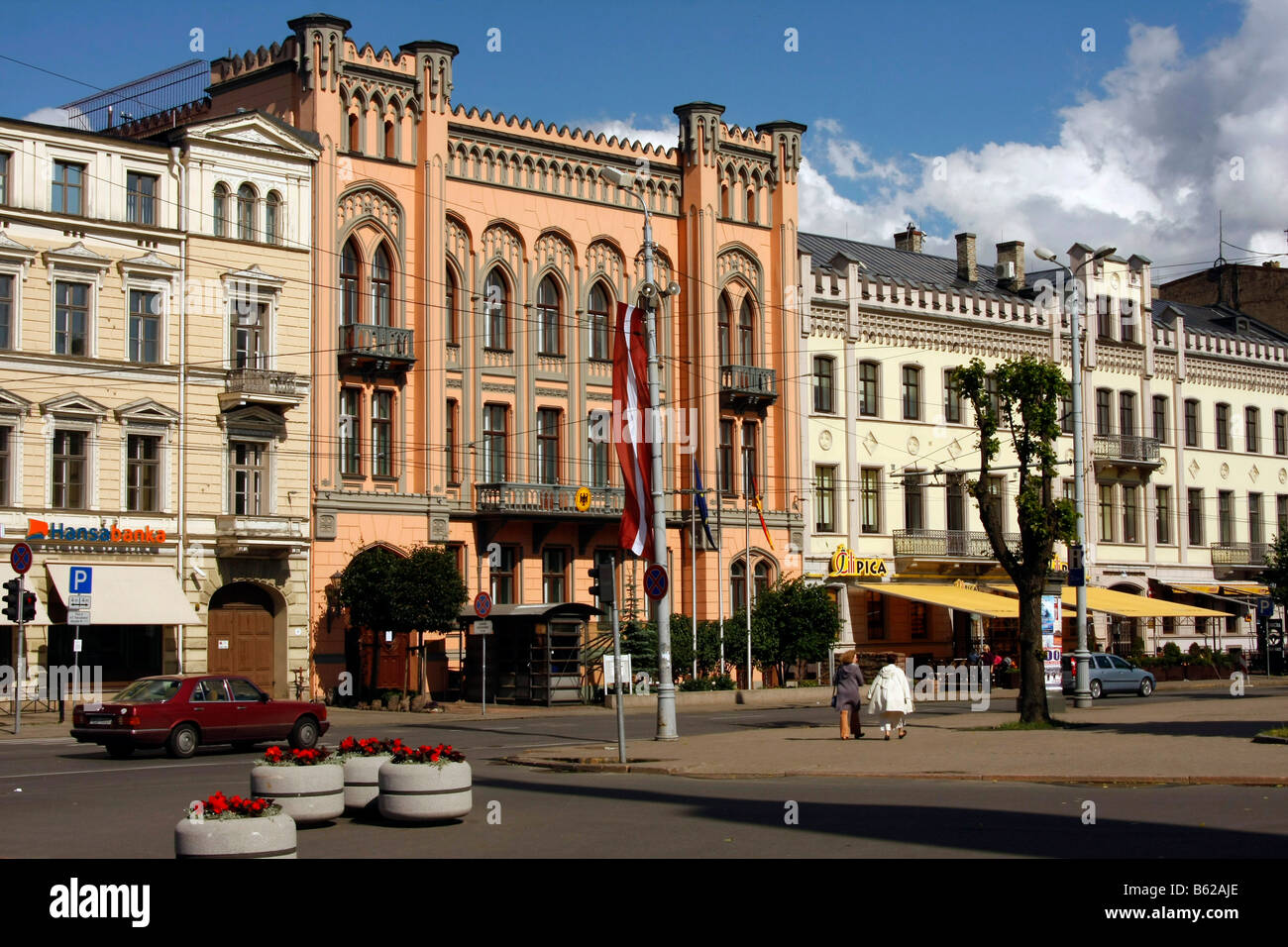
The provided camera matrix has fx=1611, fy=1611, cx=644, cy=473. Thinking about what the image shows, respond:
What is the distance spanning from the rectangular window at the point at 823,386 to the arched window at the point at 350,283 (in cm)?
1732

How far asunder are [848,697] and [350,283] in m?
23.4

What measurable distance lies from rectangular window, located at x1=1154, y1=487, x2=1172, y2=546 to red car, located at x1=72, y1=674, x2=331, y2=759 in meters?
47.0

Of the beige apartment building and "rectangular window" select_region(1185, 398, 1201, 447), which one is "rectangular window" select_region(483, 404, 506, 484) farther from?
"rectangular window" select_region(1185, 398, 1201, 447)

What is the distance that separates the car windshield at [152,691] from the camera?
26.7 m

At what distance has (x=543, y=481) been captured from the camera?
50125mm

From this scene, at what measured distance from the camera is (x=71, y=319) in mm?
40406

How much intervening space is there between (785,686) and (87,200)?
24454mm

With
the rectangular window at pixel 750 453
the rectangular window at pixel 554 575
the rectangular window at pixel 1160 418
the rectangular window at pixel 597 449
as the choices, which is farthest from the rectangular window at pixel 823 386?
the rectangular window at pixel 1160 418

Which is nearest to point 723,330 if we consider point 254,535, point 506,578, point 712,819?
point 506,578

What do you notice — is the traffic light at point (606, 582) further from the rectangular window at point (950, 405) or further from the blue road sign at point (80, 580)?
the rectangular window at point (950, 405)

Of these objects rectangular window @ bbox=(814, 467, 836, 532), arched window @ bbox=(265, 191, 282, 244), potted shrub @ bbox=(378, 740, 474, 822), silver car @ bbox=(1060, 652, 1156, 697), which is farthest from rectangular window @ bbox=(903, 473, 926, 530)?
potted shrub @ bbox=(378, 740, 474, 822)

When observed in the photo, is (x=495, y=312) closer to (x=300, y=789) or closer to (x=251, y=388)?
(x=251, y=388)

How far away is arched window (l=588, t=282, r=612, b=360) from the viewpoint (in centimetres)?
5191
